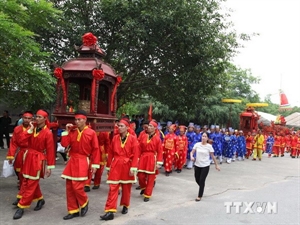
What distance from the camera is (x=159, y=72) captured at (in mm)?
12852

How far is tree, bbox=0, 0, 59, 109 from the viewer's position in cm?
549

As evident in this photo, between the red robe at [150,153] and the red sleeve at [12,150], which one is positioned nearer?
the red sleeve at [12,150]

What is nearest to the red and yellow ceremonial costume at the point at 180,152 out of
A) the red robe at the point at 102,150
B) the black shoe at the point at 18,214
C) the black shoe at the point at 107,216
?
the red robe at the point at 102,150

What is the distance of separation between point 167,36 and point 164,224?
8.09m

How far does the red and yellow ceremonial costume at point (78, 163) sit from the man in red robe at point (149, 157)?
6.06ft

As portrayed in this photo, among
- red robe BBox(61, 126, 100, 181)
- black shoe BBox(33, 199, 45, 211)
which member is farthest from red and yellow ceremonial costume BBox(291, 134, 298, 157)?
black shoe BBox(33, 199, 45, 211)

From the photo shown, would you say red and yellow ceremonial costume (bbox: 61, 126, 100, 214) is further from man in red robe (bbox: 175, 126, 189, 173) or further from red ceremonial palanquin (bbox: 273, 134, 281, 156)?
red ceremonial palanquin (bbox: 273, 134, 281, 156)

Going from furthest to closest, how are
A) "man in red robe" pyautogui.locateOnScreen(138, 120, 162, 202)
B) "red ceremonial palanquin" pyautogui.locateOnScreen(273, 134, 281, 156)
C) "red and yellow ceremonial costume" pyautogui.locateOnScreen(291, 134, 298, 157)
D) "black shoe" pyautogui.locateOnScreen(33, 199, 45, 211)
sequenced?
"red and yellow ceremonial costume" pyautogui.locateOnScreen(291, 134, 298, 157)
"red ceremonial palanquin" pyautogui.locateOnScreen(273, 134, 281, 156)
"man in red robe" pyautogui.locateOnScreen(138, 120, 162, 202)
"black shoe" pyautogui.locateOnScreen(33, 199, 45, 211)

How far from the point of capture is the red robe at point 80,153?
16.5ft

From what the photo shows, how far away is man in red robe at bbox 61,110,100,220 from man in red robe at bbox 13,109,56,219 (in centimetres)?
34

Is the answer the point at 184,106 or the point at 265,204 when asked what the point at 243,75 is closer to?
the point at 184,106

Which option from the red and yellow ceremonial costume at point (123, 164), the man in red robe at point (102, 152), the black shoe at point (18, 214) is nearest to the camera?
the black shoe at point (18, 214)

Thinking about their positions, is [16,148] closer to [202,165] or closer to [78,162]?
[78,162]

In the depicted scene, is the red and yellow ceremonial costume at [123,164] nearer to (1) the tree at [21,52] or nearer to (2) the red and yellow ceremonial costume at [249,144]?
(1) the tree at [21,52]
